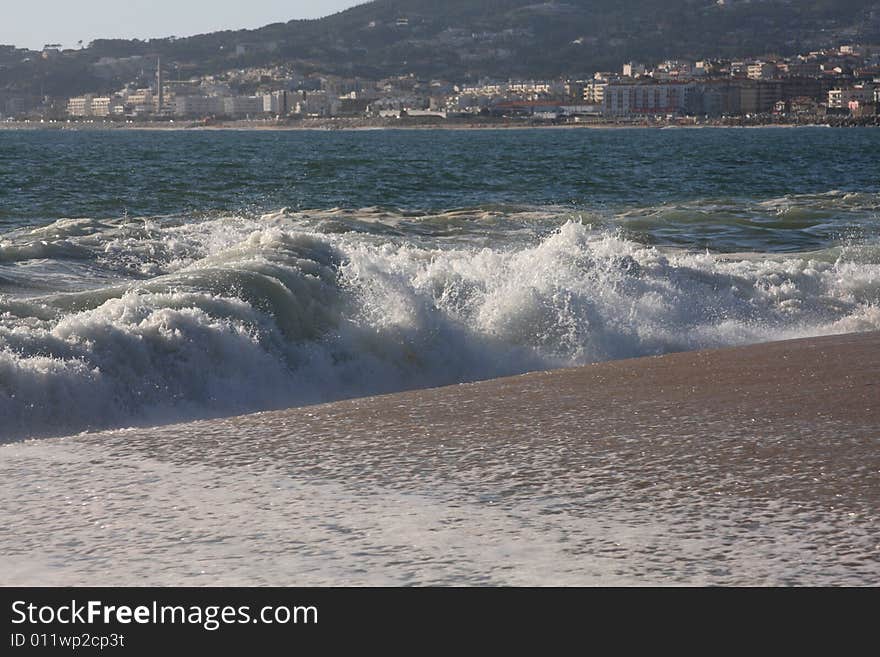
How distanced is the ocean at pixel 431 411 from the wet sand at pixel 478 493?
0.02 meters

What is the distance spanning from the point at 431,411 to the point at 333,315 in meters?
3.61

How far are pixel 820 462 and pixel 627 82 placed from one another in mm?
166996

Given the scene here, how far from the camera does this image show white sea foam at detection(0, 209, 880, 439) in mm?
8156

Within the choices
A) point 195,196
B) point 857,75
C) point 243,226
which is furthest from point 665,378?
point 857,75

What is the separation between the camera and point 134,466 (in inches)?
222

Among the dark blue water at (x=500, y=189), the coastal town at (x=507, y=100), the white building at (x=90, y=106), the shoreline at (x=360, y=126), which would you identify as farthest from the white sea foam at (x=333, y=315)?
the white building at (x=90, y=106)

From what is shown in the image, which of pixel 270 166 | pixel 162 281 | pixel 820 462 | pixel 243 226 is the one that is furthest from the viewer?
pixel 270 166

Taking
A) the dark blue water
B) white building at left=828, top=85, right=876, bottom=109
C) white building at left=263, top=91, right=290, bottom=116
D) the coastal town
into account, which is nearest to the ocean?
the dark blue water

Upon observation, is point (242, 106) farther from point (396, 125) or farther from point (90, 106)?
point (396, 125)

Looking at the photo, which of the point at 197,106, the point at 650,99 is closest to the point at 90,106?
the point at 197,106

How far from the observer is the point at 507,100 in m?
171
